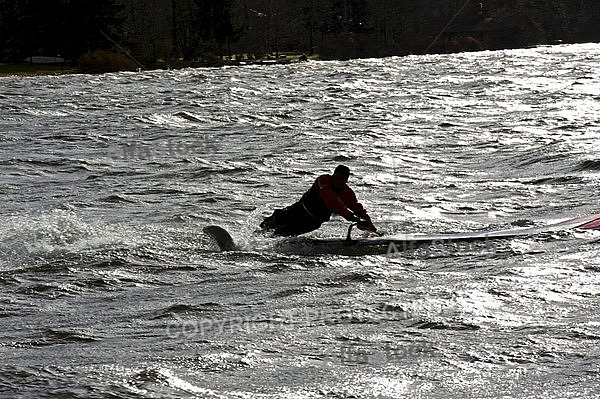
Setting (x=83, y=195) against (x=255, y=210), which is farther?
(x=83, y=195)

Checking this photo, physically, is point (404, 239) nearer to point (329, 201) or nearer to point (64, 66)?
point (329, 201)

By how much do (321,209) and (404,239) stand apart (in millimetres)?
1251

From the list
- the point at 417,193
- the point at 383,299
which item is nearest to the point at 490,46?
the point at 417,193

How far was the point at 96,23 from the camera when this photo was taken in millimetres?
72500

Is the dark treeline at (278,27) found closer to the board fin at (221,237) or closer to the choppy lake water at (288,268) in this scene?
the choppy lake water at (288,268)

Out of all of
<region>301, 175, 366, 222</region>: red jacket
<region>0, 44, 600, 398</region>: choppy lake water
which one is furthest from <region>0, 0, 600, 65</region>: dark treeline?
<region>301, 175, 366, 222</region>: red jacket

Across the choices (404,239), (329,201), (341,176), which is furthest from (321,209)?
(404,239)

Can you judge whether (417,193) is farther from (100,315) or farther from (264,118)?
(264,118)

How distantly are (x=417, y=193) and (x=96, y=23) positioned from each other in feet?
195

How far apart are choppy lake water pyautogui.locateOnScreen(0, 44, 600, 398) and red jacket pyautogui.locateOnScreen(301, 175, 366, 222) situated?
664mm

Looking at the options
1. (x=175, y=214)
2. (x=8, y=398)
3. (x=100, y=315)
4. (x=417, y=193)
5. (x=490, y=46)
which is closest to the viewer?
(x=8, y=398)

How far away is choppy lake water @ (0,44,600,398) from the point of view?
798 centimetres

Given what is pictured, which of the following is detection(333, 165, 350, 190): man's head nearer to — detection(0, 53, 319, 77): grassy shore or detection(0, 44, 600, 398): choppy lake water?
detection(0, 44, 600, 398): choppy lake water

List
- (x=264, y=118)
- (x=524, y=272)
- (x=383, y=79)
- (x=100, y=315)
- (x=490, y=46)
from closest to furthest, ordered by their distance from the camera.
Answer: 1. (x=100, y=315)
2. (x=524, y=272)
3. (x=264, y=118)
4. (x=383, y=79)
5. (x=490, y=46)
